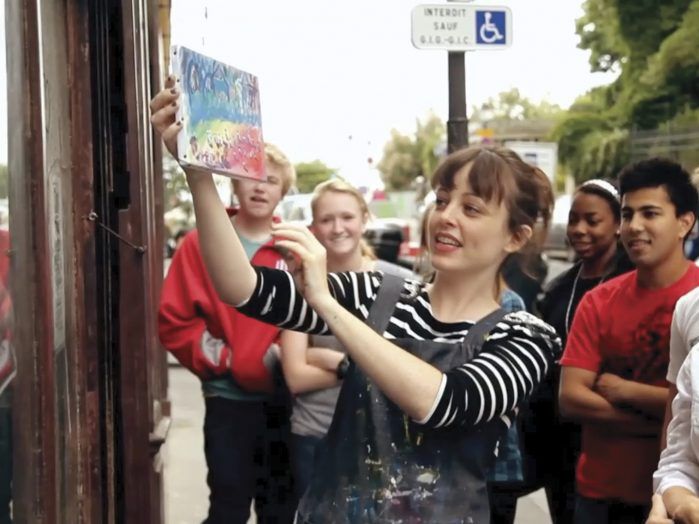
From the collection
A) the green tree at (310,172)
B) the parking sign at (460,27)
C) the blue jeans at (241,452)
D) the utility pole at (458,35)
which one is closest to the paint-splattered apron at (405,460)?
the blue jeans at (241,452)

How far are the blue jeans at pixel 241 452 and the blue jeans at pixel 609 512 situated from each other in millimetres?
1387

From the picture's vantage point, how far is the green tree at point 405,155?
84.1m

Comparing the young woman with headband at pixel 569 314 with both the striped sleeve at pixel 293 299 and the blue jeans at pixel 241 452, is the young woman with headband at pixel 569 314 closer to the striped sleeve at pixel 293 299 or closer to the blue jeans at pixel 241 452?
the blue jeans at pixel 241 452

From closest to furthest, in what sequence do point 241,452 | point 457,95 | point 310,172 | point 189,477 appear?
point 241,452 → point 457,95 → point 189,477 → point 310,172

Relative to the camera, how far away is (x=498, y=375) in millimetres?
2303

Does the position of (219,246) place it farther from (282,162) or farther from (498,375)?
(282,162)

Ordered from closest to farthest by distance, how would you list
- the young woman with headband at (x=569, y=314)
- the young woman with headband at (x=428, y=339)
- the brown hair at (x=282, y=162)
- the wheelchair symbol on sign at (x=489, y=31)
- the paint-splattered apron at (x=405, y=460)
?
1. the young woman with headband at (x=428, y=339)
2. the paint-splattered apron at (x=405, y=460)
3. the young woman with headband at (x=569, y=314)
4. the brown hair at (x=282, y=162)
5. the wheelchair symbol on sign at (x=489, y=31)

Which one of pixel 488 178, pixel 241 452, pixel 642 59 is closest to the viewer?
pixel 488 178

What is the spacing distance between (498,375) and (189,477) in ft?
17.4

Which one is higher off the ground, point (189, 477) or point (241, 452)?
point (241, 452)

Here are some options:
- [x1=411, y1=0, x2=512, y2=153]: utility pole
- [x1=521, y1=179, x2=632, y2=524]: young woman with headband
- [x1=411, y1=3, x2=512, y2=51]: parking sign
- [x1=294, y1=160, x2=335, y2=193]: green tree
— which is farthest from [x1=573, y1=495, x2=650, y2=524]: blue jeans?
[x1=294, y1=160, x2=335, y2=193]: green tree

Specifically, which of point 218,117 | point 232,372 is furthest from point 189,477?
point 218,117

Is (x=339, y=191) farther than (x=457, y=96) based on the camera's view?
No

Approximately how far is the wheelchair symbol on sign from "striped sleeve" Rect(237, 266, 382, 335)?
4109 millimetres
